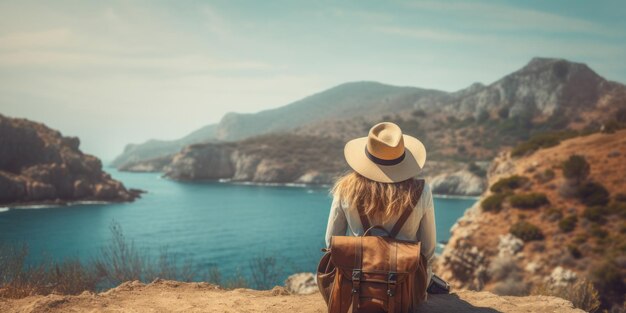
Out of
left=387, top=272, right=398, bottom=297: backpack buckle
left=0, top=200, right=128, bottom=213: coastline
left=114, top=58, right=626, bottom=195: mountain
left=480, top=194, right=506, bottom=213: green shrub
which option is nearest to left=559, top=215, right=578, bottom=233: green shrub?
left=480, top=194, right=506, bottom=213: green shrub

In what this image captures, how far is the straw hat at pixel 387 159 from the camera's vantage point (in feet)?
12.4

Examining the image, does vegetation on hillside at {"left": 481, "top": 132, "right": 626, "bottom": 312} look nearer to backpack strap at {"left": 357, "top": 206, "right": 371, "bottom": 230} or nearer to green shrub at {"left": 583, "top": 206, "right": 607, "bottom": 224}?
green shrub at {"left": 583, "top": 206, "right": 607, "bottom": 224}

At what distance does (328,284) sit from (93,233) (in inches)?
2199

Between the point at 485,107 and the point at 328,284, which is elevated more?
the point at 485,107

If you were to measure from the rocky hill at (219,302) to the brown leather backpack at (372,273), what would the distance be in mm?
1752

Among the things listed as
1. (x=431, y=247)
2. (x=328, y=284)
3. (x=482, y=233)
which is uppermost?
(x=431, y=247)

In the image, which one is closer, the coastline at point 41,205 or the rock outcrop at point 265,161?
the coastline at point 41,205

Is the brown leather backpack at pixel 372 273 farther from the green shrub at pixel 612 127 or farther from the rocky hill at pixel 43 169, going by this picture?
the rocky hill at pixel 43 169

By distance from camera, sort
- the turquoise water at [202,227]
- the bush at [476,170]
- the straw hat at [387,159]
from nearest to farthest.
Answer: the straw hat at [387,159] < the turquoise water at [202,227] < the bush at [476,170]

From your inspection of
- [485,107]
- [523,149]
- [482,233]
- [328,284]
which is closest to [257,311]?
[328,284]

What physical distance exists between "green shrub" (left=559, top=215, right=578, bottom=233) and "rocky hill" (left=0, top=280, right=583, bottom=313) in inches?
721

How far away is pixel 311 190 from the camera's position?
104 meters

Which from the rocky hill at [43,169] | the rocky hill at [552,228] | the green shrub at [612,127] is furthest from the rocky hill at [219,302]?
the rocky hill at [43,169]

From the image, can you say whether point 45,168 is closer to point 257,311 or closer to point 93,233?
point 93,233
